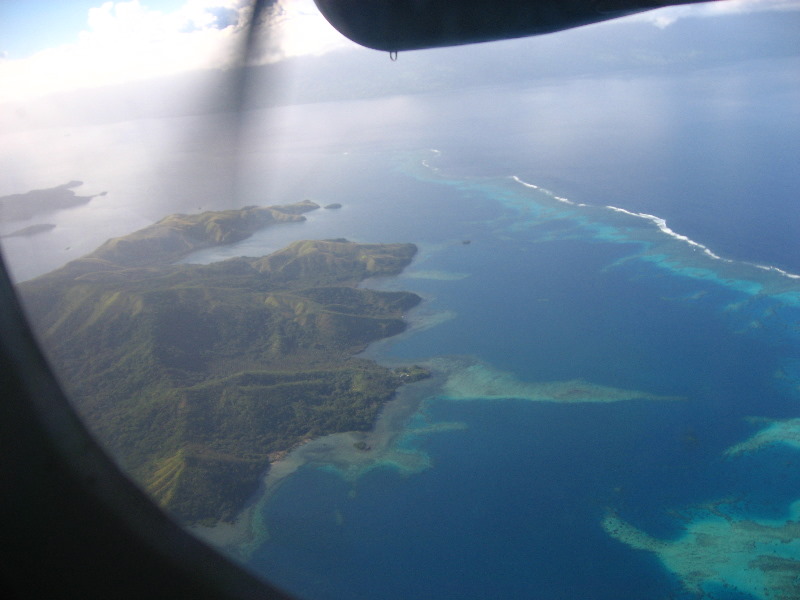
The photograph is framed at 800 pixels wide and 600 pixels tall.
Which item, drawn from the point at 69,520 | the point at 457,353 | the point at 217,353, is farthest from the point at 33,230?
the point at 69,520

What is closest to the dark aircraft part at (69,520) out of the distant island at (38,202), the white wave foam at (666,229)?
the white wave foam at (666,229)

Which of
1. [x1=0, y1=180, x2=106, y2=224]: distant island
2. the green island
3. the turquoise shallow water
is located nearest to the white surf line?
the turquoise shallow water

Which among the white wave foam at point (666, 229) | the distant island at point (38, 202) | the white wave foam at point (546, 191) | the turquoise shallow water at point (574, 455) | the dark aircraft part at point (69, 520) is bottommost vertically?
the turquoise shallow water at point (574, 455)

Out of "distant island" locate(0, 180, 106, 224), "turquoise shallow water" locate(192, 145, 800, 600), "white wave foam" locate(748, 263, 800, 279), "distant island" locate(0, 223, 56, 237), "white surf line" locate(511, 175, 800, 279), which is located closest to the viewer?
"turquoise shallow water" locate(192, 145, 800, 600)

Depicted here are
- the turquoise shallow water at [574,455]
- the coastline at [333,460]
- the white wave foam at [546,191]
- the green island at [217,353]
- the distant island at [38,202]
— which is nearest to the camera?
the turquoise shallow water at [574,455]

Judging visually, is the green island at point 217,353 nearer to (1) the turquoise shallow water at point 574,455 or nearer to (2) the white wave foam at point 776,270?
(1) the turquoise shallow water at point 574,455

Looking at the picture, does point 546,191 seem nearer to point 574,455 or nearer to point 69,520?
point 574,455

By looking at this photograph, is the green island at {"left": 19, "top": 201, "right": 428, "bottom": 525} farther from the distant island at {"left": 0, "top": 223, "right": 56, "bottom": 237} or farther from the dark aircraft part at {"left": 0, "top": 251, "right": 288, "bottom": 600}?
the dark aircraft part at {"left": 0, "top": 251, "right": 288, "bottom": 600}
